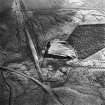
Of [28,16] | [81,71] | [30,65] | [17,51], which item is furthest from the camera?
[28,16]

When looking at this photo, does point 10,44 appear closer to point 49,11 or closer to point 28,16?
point 28,16

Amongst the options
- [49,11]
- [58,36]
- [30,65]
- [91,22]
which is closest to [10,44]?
[30,65]

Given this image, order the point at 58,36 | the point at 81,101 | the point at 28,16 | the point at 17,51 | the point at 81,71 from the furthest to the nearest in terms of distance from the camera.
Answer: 1. the point at 28,16
2. the point at 58,36
3. the point at 17,51
4. the point at 81,71
5. the point at 81,101

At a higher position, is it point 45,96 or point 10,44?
point 10,44

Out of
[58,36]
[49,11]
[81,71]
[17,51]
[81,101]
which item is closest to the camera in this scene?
[81,101]

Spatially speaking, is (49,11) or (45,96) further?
(49,11)

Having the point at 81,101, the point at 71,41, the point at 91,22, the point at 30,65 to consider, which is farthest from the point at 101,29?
the point at 81,101

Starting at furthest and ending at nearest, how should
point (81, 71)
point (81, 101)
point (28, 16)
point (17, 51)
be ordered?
point (28, 16)
point (17, 51)
point (81, 71)
point (81, 101)

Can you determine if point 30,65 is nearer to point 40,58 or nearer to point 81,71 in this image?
point 40,58

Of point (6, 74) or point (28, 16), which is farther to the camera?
point (28, 16)
